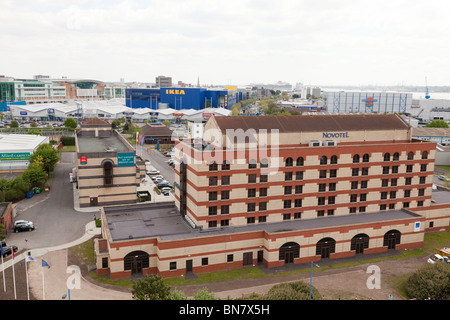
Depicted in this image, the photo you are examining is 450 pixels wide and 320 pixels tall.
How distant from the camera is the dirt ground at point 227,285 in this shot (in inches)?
1646

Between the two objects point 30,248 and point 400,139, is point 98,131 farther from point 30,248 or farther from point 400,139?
point 400,139

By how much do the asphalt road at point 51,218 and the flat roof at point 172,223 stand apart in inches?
316

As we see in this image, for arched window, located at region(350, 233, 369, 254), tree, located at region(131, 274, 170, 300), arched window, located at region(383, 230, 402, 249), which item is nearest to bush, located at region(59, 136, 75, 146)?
arched window, located at region(350, 233, 369, 254)

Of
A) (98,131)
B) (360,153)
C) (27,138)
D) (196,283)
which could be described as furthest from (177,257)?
(27,138)

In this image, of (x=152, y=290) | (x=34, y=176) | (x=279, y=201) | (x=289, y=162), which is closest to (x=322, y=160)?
(x=289, y=162)

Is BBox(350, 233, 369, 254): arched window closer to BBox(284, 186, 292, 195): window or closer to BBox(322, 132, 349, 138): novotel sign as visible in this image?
BBox(284, 186, 292, 195): window

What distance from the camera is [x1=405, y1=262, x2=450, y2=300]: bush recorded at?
40.5 meters

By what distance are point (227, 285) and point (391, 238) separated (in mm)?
25790

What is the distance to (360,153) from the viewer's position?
2173 inches

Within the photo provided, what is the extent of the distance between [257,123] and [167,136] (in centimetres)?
9713

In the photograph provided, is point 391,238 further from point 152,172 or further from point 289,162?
point 152,172

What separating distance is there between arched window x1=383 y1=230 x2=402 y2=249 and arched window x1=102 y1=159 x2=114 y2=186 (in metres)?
46.8

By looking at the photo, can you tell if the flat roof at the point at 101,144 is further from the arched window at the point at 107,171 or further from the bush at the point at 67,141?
the bush at the point at 67,141

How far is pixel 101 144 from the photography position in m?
85.2
